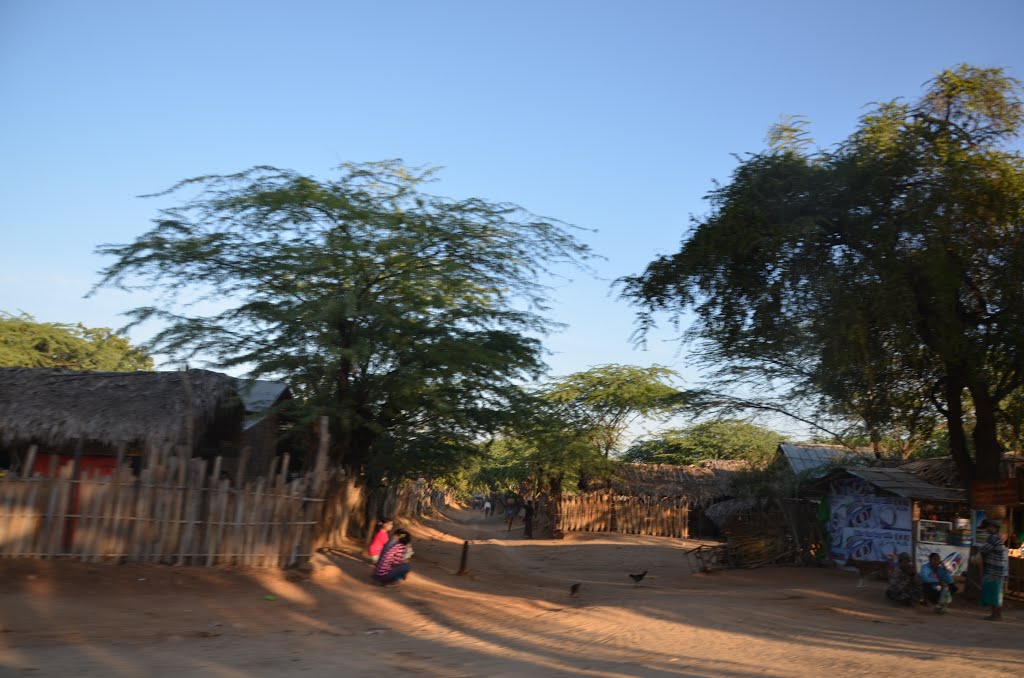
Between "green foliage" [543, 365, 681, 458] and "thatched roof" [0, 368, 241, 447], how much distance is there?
21.2 meters

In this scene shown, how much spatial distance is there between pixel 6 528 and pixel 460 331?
7982 mm

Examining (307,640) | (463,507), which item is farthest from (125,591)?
(463,507)

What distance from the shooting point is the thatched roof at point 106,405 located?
1570cm

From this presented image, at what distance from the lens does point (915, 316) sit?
13.3 metres

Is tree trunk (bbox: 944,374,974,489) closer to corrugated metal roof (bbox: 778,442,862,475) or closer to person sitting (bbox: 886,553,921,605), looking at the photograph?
person sitting (bbox: 886,553,921,605)

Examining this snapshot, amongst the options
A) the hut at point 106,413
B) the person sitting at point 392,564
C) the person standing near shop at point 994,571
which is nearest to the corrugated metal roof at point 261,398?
the hut at point 106,413

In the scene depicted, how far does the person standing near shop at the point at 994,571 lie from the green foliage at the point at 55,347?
86.6 feet

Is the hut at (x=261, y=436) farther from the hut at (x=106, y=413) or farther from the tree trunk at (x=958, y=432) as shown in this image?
the tree trunk at (x=958, y=432)

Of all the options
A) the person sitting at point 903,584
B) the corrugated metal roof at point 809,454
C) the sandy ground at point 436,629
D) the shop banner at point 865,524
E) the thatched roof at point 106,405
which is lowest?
the sandy ground at point 436,629

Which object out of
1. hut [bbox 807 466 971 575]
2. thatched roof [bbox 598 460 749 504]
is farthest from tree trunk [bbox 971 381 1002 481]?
thatched roof [bbox 598 460 749 504]

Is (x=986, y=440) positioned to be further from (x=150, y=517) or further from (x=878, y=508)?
(x=150, y=517)

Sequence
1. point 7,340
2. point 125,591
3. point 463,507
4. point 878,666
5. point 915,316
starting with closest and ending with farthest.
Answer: point 878,666, point 125,591, point 915,316, point 7,340, point 463,507

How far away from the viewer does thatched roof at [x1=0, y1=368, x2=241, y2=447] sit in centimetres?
1570

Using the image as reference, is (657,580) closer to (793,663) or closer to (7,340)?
(793,663)
